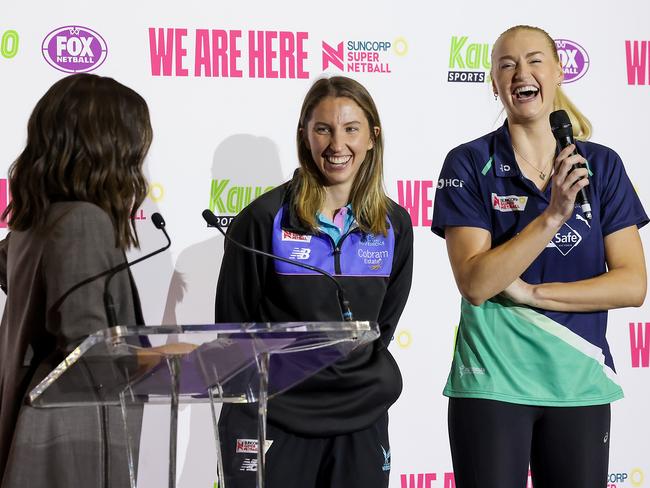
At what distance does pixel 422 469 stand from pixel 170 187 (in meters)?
1.60

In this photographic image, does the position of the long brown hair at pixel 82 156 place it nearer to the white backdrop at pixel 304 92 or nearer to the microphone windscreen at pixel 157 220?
the microphone windscreen at pixel 157 220

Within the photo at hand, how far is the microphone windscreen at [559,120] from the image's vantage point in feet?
8.45

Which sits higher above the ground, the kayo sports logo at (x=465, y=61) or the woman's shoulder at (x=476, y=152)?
the kayo sports logo at (x=465, y=61)

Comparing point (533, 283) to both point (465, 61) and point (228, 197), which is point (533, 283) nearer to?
point (228, 197)

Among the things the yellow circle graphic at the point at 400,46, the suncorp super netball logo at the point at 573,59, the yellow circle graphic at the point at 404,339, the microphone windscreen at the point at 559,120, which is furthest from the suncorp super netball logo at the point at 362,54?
the microphone windscreen at the point at 559,120

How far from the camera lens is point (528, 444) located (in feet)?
8.32

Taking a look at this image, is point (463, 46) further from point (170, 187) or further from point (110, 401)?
point (110, 401)

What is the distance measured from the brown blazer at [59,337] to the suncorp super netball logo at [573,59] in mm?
2767

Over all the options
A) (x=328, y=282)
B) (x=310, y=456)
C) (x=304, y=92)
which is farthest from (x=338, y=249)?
(x=304, y=92)

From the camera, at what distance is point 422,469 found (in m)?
4.16

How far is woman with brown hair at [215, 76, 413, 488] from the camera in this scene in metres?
2.72

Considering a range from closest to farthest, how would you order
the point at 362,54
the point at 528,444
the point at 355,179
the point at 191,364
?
the point at 191,364 → the point at 528,444 → the point at 355,179 → the point at 362,54

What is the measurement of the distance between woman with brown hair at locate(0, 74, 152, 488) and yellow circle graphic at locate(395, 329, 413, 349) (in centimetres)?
208

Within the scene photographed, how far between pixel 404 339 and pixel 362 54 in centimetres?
121
